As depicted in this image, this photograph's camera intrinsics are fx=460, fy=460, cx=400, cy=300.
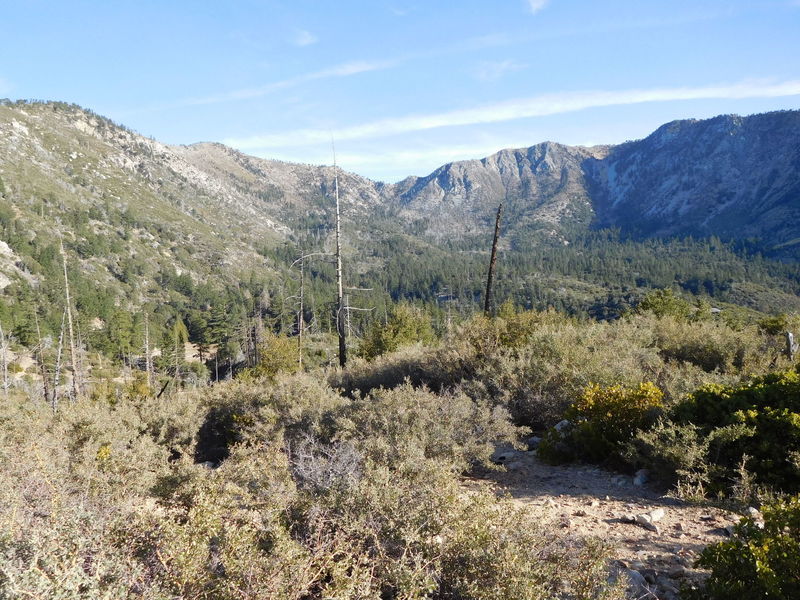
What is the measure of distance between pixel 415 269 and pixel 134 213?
98.6 meters

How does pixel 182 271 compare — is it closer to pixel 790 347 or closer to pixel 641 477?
pixel 790 347

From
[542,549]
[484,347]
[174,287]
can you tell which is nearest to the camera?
[542,549]

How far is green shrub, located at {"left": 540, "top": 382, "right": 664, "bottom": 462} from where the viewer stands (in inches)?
271

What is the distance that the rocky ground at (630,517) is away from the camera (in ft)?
12.6

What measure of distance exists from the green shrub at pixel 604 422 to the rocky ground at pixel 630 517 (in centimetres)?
31

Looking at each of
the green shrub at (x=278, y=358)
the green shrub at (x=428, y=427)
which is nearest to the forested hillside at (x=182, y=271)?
the green shrub at (x=278, y=358)

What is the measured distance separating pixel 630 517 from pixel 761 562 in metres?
2.19

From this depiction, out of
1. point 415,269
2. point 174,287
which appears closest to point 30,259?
point 174,287

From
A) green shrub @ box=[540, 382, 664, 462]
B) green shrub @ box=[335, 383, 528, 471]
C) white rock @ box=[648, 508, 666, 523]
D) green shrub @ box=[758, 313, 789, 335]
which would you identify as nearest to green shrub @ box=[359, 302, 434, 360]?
green shrub @ box=[758, 313, 789, 335]

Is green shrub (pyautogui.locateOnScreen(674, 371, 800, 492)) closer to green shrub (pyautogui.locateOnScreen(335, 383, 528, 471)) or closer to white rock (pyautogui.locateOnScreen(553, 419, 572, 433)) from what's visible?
white rock (pyautogui.locateOnScreen(553, 419, 572, 433))

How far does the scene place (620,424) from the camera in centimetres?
696

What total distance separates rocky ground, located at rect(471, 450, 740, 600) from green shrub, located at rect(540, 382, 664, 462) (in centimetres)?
31

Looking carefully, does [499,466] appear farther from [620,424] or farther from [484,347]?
[484,347]

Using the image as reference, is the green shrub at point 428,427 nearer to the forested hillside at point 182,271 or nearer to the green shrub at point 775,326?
the green shrub at point 775,326
